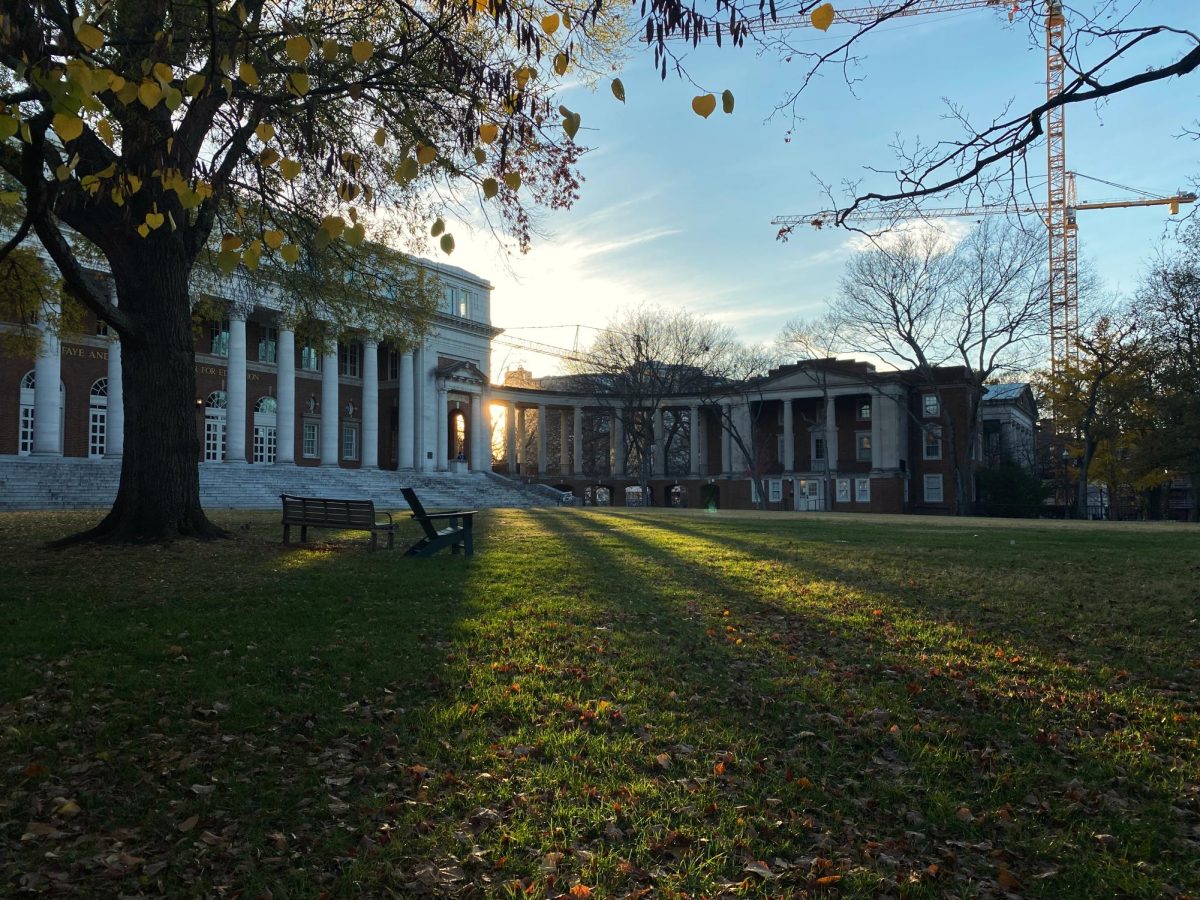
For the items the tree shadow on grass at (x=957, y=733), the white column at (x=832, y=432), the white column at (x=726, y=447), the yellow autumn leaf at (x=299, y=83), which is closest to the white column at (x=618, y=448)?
the white column at (x=726, y=447)

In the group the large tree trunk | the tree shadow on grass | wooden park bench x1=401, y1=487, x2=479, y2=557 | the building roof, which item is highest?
the building roof

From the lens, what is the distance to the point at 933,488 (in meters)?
66.5

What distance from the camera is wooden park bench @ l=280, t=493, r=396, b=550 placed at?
15016 millimetres

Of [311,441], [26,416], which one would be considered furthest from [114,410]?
[311,441]

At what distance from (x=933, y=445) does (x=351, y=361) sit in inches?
1738

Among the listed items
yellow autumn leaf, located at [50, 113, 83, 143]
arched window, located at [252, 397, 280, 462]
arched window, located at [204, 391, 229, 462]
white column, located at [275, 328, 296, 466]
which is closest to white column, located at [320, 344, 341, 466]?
white column, located at [275, 328, 296, 466]

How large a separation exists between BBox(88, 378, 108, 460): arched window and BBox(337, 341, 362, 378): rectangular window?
15932mm

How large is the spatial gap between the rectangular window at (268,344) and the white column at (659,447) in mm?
31488

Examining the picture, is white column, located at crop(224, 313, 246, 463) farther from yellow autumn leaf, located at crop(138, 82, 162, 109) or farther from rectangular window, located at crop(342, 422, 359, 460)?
yellow autumn leaf, located at crop(138, 82, 162, 109)

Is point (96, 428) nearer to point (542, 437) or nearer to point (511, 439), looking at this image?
point (511, 439)

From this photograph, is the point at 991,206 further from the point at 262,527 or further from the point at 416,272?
the point at 416,272

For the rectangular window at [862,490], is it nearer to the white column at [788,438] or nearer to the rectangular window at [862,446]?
the rectangular window at [862,446]

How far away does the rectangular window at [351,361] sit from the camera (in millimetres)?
58062

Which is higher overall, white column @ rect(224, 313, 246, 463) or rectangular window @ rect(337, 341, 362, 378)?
rectangular window @ rect(337, 341, 362, 378)
